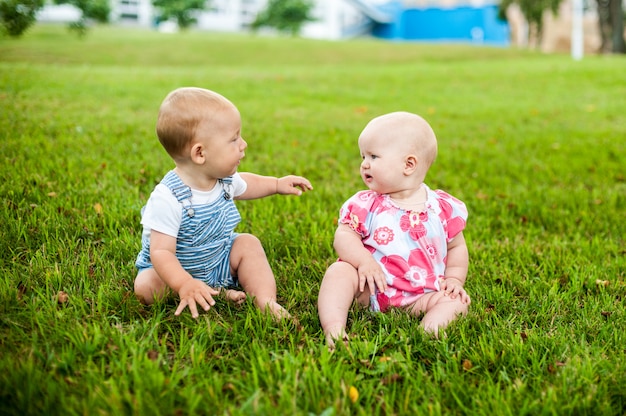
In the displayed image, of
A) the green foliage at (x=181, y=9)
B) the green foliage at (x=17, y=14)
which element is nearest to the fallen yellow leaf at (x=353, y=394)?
the green foliage at (x=17, y=14)

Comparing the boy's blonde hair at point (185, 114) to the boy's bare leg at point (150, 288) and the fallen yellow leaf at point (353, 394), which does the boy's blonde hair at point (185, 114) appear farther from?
the fallen yellow leaf at point (353, 394)

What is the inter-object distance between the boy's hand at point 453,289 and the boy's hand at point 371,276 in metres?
0.29

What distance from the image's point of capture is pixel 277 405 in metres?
1.82

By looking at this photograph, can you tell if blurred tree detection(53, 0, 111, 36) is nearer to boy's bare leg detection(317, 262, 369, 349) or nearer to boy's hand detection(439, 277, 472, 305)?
boy's bare leg detection(317, 262, 369, 349)

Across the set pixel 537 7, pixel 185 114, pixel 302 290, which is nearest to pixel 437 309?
pixel 302 290

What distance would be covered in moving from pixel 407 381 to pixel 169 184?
1.34 metres

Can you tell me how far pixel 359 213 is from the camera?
2.70m

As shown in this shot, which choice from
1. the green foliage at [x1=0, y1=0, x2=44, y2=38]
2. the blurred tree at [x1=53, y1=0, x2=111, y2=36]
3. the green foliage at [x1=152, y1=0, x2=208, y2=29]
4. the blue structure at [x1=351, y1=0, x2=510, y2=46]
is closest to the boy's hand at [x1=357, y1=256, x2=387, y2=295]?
the green foliage at [x1=0, y1=0, x2=44, y2=38]

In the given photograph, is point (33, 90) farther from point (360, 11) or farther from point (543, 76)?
point (360, 11)

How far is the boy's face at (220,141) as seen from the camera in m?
2.48

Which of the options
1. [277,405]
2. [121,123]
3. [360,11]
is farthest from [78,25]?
[360,11]

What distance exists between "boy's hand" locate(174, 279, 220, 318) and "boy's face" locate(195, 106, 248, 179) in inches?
20.7

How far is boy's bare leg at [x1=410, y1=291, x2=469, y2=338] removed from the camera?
2.41 meters

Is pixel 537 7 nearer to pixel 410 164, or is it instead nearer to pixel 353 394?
pixel 410 164
